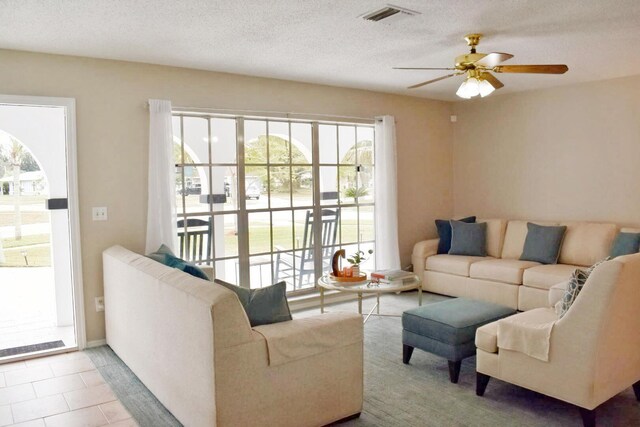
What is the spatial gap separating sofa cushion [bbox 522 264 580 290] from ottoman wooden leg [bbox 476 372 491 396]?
2.12m

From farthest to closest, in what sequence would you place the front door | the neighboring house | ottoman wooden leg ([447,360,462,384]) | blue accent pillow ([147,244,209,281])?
1. the neighboring house
2. the front door
3. ottoman wooden leg ([447,360,462,384])
4. blue accent pillow ([147,244,209,281])

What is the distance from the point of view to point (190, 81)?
469 cm

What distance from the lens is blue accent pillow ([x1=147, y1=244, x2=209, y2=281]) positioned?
3319 mm

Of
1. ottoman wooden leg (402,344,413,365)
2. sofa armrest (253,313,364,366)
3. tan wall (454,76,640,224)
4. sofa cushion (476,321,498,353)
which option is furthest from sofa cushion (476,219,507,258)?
sofa armrest (253,313,364,366)

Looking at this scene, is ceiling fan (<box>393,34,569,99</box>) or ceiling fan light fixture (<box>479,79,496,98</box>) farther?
ceiling fan light fixture (<box>479,79,496,98</box>)

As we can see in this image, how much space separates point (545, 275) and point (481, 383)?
2.23 meters

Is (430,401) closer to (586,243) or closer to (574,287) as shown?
(574,287)

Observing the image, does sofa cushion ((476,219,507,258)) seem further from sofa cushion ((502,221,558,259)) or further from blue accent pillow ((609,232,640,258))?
blue accent pillow ((609,232,640,258))

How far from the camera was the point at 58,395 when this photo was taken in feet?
11.0

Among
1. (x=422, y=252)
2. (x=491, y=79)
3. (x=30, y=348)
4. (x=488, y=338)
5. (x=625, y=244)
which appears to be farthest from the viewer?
(x=422, y=252)

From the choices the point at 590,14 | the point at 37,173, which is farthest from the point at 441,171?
the point at 37,173

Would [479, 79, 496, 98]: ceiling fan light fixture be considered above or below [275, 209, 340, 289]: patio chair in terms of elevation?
above

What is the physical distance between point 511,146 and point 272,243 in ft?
10.9

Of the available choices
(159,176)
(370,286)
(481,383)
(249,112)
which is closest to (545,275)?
(370,286)
